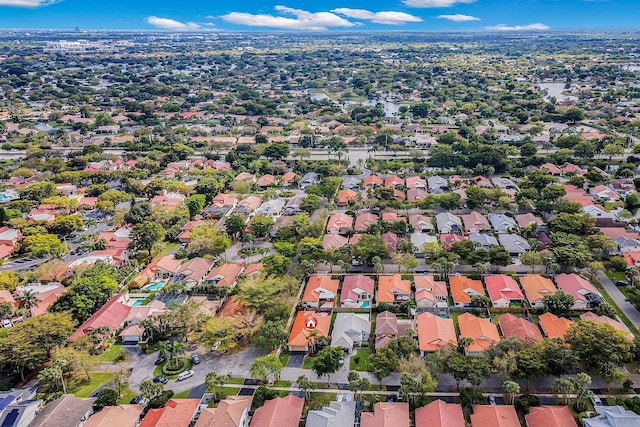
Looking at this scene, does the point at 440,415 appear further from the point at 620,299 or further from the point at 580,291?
the point at 620,299

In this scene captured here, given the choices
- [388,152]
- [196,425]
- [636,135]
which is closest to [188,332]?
[196,425]

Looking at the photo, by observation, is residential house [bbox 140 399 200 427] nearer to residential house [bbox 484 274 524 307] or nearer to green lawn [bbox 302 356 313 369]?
green lawn [bbox 302 356 313 369]

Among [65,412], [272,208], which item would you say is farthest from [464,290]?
[65,412]

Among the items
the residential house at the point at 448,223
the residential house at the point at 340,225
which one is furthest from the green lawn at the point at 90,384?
the residential house at the point at 448,223

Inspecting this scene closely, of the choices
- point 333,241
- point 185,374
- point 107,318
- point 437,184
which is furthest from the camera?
point 437,184

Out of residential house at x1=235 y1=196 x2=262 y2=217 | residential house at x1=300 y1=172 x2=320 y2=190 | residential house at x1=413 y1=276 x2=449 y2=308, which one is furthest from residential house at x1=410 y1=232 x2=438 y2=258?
residential house at x1=300 y1=172 x2=320 y2=190

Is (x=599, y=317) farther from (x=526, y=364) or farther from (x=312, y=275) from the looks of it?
(x=312, y=275)
